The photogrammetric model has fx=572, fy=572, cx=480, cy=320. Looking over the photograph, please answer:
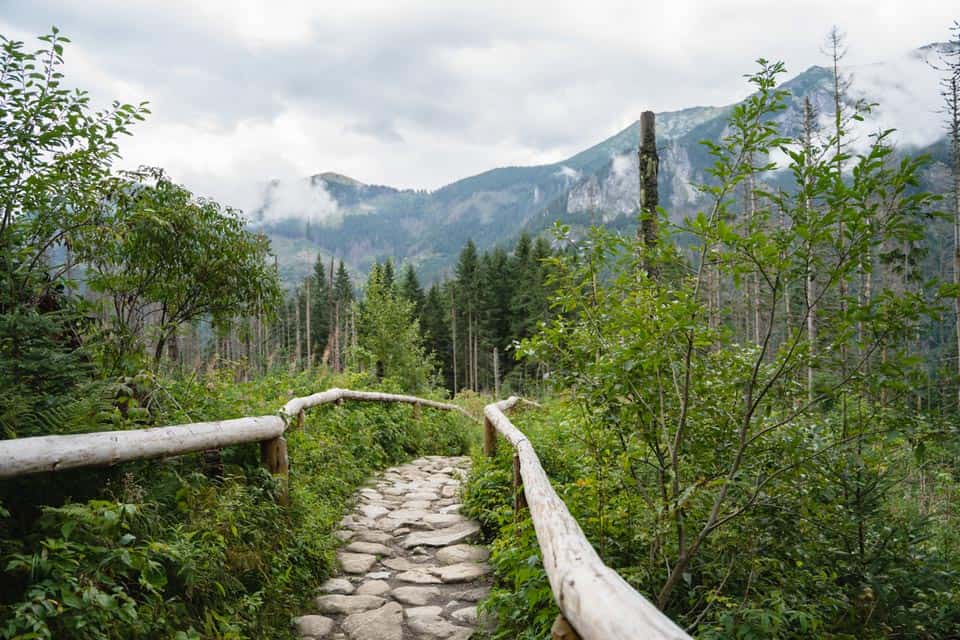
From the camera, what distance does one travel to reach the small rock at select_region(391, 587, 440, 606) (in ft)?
12.8

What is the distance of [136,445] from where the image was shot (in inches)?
117

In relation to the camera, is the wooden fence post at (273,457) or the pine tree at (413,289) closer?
the wooden fence post at (273,457)

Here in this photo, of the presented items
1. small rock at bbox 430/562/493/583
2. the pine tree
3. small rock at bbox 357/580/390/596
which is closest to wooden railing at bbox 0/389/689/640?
small rock at bbox 430/562/493/583

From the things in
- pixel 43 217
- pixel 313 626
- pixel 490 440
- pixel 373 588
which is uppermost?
pixel 43 217

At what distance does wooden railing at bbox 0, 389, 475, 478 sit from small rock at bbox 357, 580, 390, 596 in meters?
1.06

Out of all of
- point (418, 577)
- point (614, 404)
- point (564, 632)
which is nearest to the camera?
point (564, 632)

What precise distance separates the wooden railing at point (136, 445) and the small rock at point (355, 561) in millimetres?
850

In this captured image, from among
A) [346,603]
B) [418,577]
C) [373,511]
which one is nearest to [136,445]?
[346,603]

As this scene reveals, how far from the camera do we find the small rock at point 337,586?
157 inches

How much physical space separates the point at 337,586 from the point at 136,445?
1829 millimetres

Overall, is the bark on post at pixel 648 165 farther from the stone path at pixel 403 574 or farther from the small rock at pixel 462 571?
the small rock at pixel 462 571

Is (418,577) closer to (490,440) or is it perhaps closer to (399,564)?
(399,564)

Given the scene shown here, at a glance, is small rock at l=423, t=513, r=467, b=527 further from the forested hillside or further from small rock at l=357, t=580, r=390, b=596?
small rock at l=357, t=580, r=390, b=596

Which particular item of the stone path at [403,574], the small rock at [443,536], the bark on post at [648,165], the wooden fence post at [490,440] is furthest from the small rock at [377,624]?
the bark on post at [648,165]
